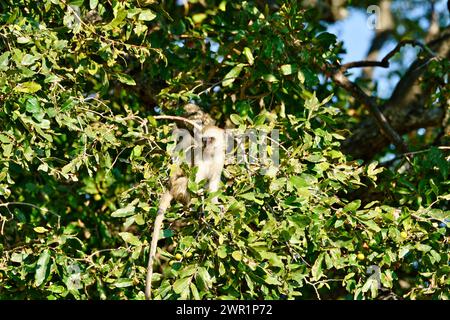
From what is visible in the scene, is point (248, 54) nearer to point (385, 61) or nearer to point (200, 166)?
point (200, 166)

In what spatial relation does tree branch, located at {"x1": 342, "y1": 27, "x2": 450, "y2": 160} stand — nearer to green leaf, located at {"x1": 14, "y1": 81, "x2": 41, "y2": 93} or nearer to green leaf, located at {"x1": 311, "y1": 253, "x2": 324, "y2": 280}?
green leaf, located at {"x1": 311, "y1": 253, "x2": 324, "y2": 280}

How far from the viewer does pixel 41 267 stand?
2352 mm

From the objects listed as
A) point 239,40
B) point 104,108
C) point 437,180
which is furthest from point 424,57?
point 104,108

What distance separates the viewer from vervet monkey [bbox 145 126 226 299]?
2.32m

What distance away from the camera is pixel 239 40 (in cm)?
284

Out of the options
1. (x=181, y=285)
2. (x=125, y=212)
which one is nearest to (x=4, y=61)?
(x=125, y=212)

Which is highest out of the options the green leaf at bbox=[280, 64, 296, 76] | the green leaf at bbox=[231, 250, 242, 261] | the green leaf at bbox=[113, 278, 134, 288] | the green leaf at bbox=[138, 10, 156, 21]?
the green leaf at bbox=[138, 10, 156, 21]

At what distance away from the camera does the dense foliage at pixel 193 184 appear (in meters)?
2.28

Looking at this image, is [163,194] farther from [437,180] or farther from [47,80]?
[437,180]

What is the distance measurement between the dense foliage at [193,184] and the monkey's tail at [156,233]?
0.03 m

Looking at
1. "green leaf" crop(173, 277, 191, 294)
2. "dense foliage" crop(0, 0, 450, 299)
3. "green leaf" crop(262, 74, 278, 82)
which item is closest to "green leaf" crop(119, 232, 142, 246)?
"dense foliage" crop(0, 0, 450, 299)

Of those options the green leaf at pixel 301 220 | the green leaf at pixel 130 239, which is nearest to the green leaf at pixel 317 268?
the green leaf at pixel 301 220

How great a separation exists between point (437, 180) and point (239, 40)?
90 centimetres
